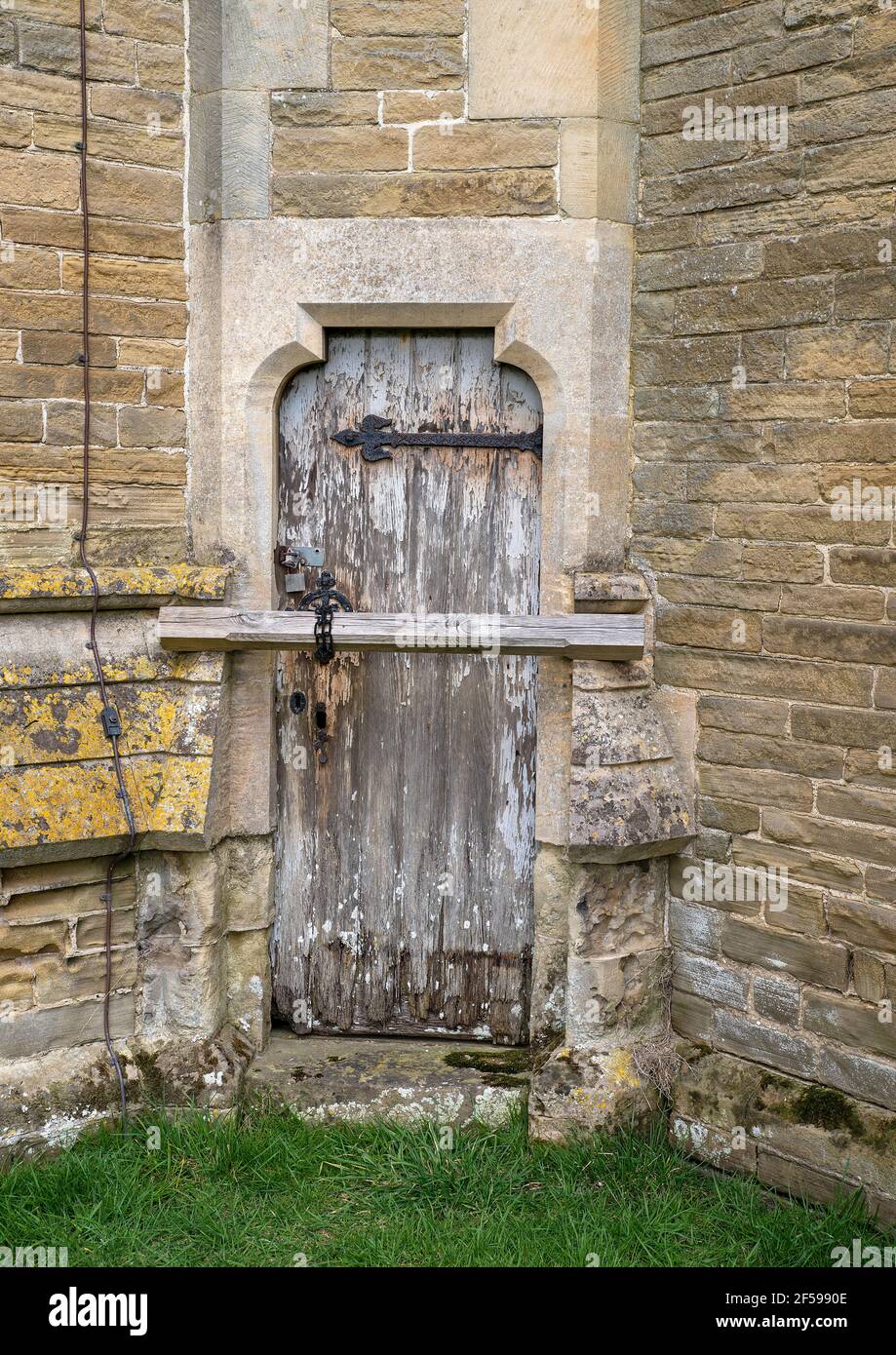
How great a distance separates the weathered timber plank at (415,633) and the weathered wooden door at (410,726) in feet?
1.17

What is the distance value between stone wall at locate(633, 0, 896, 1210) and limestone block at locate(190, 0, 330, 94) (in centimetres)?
111

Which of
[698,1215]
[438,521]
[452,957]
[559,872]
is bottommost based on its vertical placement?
[698,1215]

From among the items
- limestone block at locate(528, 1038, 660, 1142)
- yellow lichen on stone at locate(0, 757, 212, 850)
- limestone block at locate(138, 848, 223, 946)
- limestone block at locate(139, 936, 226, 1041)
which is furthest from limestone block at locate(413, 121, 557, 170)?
limestone block at locate(528, 1038, 660, 1142)

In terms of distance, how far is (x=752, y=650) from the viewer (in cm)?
379

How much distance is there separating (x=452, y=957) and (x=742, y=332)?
95.9 inches

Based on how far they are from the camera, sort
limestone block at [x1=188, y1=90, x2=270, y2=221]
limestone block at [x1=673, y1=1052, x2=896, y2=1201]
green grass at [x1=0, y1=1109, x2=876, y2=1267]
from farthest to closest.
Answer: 1. limestone block at [x1=188, y1=90, x2=270, y2=221]
2. limestone block at [x1=673, y1=1052, x2=896, y2=1201]
3. green grass at [x1=0, y1=1109, x2=876, y2=1267]

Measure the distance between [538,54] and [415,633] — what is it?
1.95 meters

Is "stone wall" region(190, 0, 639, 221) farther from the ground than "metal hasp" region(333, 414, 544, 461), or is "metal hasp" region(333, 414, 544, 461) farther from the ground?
"stone wall" region(190, 0, 639, 221)

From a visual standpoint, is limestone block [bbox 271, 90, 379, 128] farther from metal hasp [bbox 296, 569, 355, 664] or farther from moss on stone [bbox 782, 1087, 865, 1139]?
moss on stone [bbox 782, 1087, 865, 1139]

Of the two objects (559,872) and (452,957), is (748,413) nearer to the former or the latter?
(559,872)

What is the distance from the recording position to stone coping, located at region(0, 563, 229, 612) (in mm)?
3762

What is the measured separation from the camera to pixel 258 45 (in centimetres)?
391

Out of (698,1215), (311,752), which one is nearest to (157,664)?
(311,752)

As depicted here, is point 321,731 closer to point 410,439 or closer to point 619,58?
point 410,439
